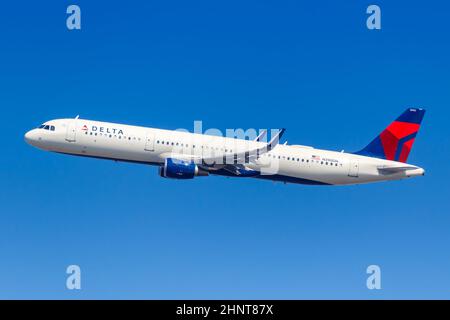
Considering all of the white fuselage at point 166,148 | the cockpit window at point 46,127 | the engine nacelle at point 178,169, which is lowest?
the engine nacelle at point 178,169

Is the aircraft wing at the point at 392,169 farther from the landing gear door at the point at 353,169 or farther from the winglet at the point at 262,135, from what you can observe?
the winglet at the point at 262,135

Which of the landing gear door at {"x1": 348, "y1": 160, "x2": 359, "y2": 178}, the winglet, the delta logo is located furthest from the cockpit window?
the landing gear door at {"x1": 348, "y1": 160, "x2": 359, "y2": 178}

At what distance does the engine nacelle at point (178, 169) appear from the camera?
88812mm

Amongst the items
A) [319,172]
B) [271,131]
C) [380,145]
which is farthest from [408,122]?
[271,131]

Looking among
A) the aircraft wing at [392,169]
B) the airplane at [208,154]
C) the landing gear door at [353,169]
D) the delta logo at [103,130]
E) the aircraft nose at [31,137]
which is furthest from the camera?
the landing gear door at [353,169]

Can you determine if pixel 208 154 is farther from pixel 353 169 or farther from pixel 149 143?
pixel 353 169

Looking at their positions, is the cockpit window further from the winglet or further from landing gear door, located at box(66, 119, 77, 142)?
the winglet

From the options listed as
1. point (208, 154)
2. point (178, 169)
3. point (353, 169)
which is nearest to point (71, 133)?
point (178, 169)

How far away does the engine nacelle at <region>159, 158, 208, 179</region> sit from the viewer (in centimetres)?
8881

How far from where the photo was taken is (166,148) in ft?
298

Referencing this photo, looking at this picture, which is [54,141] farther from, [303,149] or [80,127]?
[303,149]


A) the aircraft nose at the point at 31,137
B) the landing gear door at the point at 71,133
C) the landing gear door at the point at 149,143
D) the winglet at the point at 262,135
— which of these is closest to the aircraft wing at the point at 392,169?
the winglet at the point at 262,135

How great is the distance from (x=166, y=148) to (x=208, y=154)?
4705 mm

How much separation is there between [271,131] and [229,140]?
6116 mm
